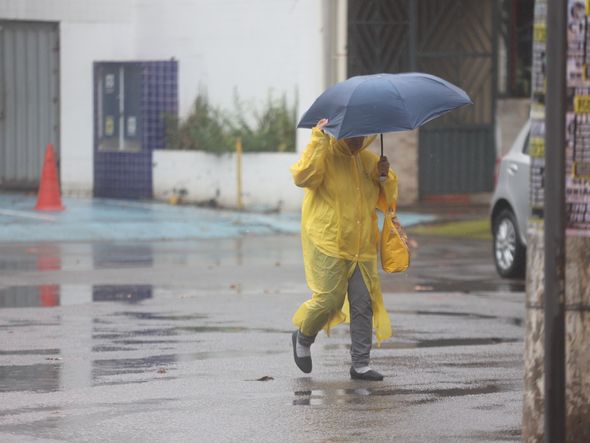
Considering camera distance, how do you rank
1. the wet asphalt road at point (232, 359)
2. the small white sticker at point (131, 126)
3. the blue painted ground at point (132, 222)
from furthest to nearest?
the small white sticker at point (131, 126), the blue painted ground at point (132, 222), the wet asphalt road at point (232, 359)

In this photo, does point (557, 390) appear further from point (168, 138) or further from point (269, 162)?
point (168, 138)

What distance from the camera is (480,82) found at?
24578mm

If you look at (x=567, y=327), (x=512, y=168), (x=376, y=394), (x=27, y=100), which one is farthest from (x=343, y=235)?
(x=27, y=100)

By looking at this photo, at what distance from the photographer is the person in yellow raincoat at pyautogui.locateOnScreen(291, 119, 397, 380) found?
8.95 meters

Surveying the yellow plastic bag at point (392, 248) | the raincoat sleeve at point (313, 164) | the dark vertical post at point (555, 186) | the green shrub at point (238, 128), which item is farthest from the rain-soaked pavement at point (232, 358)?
the green shrub at point (238, 128)

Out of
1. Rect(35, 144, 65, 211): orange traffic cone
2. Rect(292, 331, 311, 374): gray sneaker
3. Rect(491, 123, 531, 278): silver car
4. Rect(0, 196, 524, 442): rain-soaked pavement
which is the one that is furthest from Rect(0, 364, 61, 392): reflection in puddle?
Rect(35, 144, 65, 211): orange traffic cone

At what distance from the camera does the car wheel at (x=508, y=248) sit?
1491cm

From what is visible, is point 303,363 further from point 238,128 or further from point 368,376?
point 238,128

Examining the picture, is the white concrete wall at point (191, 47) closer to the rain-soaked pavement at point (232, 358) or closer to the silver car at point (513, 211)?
the rain-soaked pavement at point (232, 358)

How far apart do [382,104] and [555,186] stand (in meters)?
3.26

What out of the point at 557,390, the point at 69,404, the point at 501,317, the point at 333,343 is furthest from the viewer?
the point at 501,317

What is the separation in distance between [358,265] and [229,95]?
48.5 feet

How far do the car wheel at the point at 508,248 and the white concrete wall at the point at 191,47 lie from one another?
736 cm

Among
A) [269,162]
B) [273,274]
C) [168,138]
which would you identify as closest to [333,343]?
[273,274]
